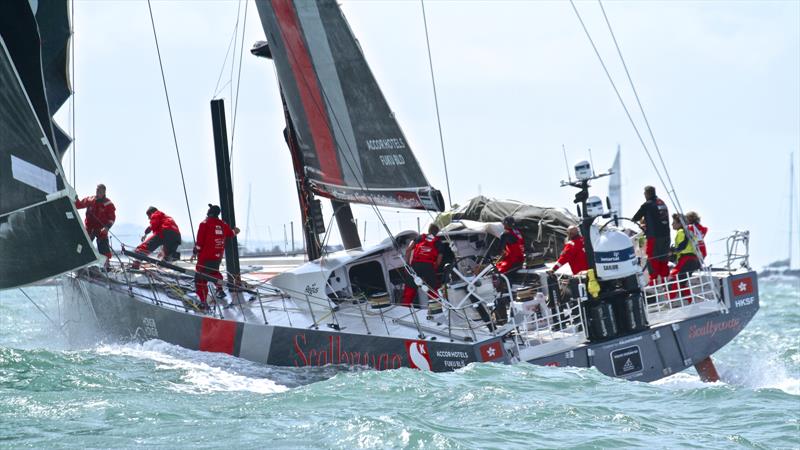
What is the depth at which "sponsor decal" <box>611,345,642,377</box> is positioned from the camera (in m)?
11.1

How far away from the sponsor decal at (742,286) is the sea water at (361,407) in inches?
38.6

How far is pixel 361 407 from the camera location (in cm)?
957

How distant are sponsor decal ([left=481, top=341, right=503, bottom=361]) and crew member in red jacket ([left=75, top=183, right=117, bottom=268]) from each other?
5.49 m

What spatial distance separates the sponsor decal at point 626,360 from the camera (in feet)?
36.4

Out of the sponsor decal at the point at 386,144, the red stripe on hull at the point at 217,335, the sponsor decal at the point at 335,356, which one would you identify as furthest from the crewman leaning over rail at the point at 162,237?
the sponsor decal at the point at 335,356

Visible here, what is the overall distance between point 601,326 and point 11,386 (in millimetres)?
5202

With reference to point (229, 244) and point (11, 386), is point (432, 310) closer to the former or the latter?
point (229, 244)

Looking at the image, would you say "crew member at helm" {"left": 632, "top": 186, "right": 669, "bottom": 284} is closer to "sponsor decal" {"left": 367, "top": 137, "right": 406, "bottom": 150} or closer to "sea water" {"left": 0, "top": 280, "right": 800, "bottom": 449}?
"sea water" {"left": 0, "top": 280, "right": 800, "bottom": 449}

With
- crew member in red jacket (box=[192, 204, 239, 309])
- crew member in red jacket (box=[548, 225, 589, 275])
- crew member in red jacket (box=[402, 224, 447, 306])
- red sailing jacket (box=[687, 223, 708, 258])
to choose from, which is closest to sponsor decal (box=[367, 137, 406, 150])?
crew member in red jacket (box=[402, 224, 447, 306])

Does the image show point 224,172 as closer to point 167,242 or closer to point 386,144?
point 167,242

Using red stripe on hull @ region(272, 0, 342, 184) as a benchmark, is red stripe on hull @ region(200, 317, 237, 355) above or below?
below

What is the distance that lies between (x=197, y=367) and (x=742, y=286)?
5.39 meters

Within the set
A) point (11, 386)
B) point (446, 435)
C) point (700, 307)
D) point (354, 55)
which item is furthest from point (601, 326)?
point (11, 386)

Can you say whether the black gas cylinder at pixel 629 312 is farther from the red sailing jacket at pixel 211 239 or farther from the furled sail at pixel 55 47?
the furled sail at pixel 55 47
